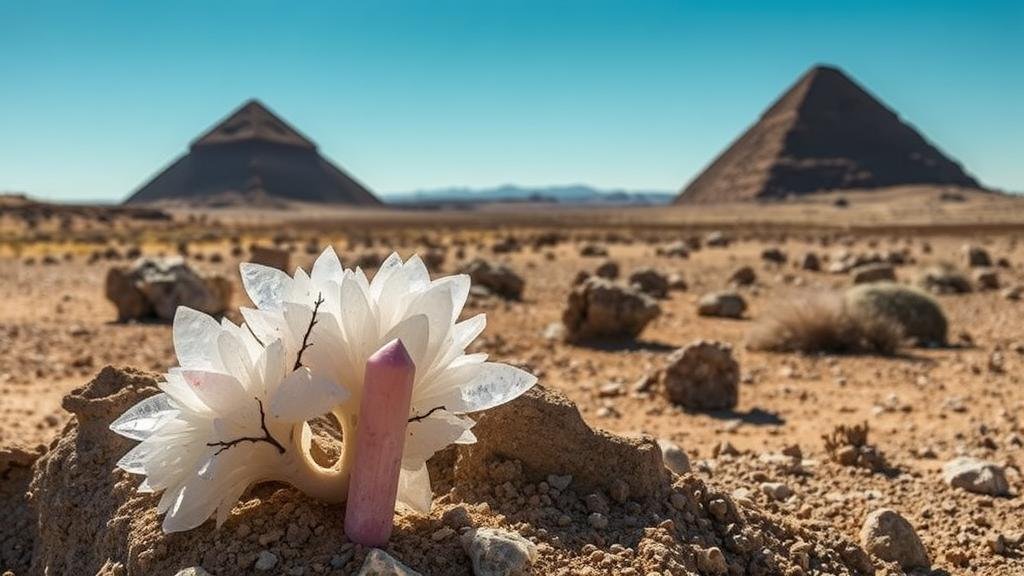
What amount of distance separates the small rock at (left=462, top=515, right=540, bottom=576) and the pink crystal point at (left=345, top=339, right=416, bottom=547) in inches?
9.0

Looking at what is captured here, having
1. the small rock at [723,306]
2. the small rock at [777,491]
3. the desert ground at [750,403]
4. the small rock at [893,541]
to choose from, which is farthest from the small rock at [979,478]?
the small rock at [723,306]

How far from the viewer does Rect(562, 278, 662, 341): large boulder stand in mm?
11922

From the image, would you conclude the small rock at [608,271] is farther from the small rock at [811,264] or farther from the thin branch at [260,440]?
the thin branch at [260,440]

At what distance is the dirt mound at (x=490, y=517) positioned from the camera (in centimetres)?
254

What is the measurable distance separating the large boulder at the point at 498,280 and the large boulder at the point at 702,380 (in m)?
8.41

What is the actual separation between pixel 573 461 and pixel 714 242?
33.9 m

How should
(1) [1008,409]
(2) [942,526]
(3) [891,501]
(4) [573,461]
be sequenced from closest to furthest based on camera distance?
1. (4) [573,461]
2. (2) [942,526]
3. (3) [891,501]
4. (1) [1008,409]

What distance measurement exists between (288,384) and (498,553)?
27.5 inches

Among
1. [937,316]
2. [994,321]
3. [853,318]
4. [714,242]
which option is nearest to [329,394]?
[853,318]

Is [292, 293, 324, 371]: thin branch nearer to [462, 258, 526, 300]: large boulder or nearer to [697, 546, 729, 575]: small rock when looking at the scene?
[697, 546, 729, 575]: small rock

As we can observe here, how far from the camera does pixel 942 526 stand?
429cm

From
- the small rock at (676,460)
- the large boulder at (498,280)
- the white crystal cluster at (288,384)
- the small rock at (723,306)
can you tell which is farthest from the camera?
the large boulder at (498,280)

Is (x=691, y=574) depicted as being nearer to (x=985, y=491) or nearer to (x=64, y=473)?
(x=64, y=473)

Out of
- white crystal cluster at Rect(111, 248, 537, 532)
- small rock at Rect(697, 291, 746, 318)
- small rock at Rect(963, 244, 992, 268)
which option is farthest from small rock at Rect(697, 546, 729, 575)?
small rock at Rect(963, 244, 992, 268)
